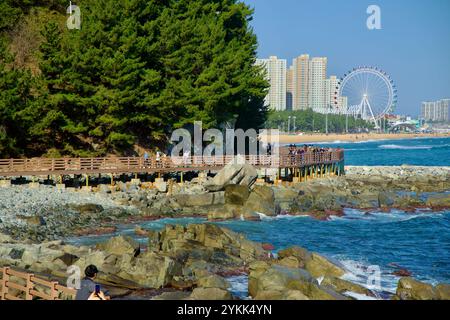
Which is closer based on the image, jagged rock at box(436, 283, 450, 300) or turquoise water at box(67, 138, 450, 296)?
jagged rock at box(436, 283, 450, 300)

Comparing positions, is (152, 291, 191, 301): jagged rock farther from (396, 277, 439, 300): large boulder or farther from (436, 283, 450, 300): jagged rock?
(436, 283, 450, 300): jagged rock

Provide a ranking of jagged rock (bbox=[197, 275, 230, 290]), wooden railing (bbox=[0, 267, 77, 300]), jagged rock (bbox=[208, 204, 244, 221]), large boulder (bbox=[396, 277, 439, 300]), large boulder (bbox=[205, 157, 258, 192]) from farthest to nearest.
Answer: large boulder (bbox=[205, 157, 258, 192]) → jagged rock (bbox=[208, 204, 244, 221]) → jagged rock (bbox=[197, 275, 230, 290]) → large boulder (bbox=[396, 277, 439, 300]) → wooden railing (bbox=[0, 267, 77, 300])

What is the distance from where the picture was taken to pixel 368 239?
33.0 meters

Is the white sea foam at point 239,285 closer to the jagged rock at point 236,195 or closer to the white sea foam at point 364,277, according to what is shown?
the white sea foam at point 364,277

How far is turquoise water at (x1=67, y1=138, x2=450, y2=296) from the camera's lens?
26.1 m

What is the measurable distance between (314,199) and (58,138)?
17998mm

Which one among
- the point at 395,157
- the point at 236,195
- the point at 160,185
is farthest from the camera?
the point at 395,157

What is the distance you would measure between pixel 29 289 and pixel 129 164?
27957 millimetres

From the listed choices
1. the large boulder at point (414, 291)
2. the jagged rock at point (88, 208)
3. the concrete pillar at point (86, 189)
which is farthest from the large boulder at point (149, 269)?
the concrete pillar at point (86, 189)

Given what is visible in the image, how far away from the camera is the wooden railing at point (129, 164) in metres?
41.0

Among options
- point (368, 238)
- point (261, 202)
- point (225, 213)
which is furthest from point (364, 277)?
point (261, 202)

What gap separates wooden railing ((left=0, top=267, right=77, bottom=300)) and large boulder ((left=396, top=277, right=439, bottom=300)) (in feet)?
34.3

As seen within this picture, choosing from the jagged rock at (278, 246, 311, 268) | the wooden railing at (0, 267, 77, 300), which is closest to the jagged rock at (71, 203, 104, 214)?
the jagged rock at (278, 246, 311, 268)

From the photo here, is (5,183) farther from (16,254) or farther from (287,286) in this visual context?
(287,286)
